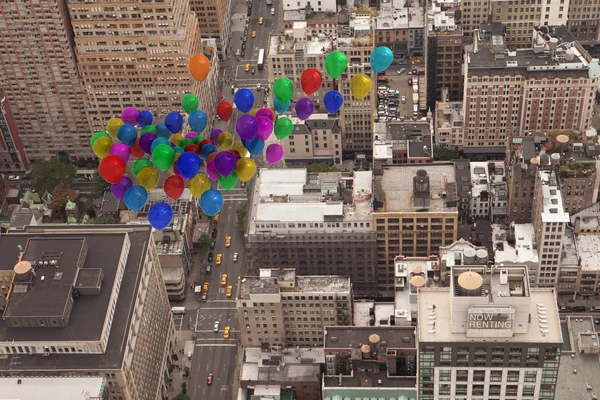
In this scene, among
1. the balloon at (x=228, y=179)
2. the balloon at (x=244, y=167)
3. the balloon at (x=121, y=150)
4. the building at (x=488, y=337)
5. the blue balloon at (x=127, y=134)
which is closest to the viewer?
the building at (x=488, y=337)

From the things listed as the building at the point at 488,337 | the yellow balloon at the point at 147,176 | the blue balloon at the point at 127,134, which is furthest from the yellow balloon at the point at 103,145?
the building at the point at 488,337

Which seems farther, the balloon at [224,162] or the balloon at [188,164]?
the balloon at [188,164]

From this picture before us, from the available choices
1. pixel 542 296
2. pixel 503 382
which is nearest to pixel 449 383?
pixel 503 382

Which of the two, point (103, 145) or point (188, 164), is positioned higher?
point (103, 145)

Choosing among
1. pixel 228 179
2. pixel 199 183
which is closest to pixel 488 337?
pixel 228 179

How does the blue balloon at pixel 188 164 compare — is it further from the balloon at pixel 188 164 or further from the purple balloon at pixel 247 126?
the purple balloon at pixel 247 126

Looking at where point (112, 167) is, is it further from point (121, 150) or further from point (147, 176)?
point (147, 176)

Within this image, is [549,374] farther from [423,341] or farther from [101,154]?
[101,154]
